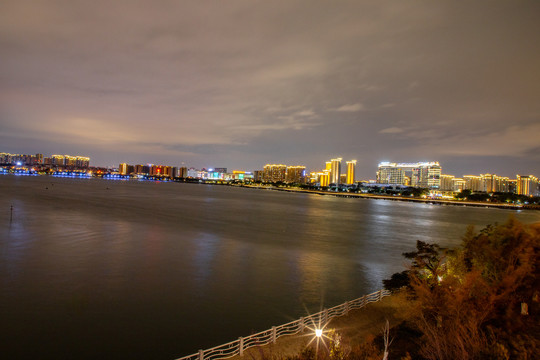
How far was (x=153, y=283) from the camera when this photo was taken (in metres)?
14.6

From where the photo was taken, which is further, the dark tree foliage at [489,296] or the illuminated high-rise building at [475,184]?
the illuminated high-rise building at [475,184]

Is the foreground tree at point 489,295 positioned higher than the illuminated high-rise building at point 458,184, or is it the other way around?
the illuminated high-rise building at point 458,184

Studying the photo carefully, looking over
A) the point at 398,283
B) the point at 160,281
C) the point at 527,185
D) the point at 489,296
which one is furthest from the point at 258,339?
the point at 527,185

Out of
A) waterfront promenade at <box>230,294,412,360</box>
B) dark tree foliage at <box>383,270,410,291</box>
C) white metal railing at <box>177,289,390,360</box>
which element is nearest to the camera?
white metal railing at <box>177,289,390,360</box>

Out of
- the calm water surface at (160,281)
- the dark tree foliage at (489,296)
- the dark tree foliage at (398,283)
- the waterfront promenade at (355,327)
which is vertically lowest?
the calm water surface at (160,281)

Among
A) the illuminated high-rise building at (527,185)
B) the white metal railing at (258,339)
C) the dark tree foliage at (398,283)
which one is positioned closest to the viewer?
the white metal railing at (258,339)

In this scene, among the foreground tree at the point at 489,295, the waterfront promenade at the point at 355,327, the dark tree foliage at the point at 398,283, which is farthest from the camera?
the dark tree foliage at the point at 398,283

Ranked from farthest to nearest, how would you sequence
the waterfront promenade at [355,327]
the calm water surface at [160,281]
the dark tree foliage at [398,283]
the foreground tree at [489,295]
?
the dark tree foliage at [398,283], the calm water surface at [160,281], the waterfront promenade at [355,327], the foreground tree at [489,295]

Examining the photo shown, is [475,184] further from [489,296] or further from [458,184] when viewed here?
[489,296]

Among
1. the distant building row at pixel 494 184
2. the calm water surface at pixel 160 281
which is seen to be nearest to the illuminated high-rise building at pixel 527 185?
the distant building row at pixel 494 184

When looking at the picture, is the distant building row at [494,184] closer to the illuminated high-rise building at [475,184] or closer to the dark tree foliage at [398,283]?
the illuminated high-rise building at [475,184]

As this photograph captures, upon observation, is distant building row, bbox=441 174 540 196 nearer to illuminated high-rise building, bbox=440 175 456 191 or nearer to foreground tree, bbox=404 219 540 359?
illuminated high-rise building, bbox=440 175 456 191

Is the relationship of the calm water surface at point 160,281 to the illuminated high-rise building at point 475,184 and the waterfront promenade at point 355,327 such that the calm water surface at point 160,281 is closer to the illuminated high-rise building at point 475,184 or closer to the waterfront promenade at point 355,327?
the waterfront promenade at point 355,327

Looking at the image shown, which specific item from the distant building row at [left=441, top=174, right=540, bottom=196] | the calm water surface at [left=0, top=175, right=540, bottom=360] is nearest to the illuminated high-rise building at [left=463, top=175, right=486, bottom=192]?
the distant building row at [left=441, top=174, right=540, bottom=196]
